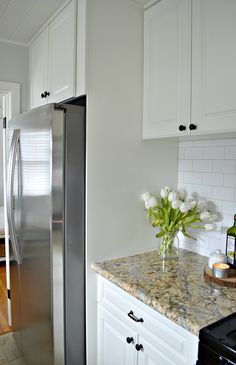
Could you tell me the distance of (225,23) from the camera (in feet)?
4.32

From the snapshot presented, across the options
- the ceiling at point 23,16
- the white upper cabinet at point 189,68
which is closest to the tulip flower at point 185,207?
the white upper cabinet at point 189,68

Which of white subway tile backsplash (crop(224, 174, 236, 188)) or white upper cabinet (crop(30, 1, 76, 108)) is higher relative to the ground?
white upper cabinet (crop(30, 1, 76, 108))

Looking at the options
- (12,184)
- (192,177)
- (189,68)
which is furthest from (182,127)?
(12,184)

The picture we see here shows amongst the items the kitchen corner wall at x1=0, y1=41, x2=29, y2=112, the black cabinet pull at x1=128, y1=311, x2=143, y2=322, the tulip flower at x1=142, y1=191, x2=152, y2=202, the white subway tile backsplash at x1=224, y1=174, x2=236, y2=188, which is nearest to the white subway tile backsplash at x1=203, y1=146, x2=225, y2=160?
the white subway tile backsplash at x1=224, y1=174, x2=236, y2=188

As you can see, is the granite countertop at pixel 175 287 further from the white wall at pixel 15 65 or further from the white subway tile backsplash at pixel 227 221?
the white wall at pixel 15 65

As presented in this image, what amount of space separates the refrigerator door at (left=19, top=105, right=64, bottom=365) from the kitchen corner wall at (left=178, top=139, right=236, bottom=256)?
88 cm

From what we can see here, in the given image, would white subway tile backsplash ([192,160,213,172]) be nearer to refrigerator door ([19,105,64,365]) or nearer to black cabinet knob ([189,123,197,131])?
black cabinet knob ([189,123,197,131])

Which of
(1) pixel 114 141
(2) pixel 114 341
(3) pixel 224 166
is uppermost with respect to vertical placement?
(1) pixel 114 141

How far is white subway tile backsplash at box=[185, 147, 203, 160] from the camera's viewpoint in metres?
1.88

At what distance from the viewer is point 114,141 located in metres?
1.72

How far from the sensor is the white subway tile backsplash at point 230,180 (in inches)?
66.6

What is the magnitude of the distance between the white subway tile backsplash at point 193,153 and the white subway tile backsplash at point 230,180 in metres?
0.23

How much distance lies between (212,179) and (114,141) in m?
0.65

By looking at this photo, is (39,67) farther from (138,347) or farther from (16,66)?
(138,347)
